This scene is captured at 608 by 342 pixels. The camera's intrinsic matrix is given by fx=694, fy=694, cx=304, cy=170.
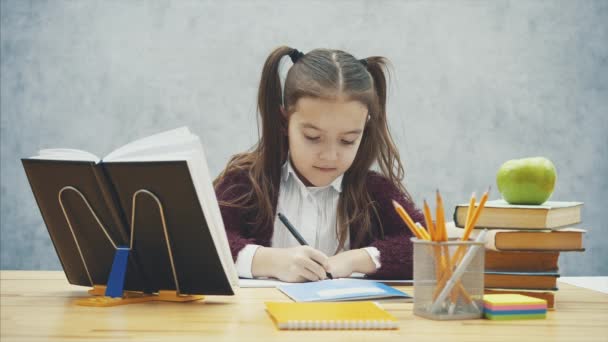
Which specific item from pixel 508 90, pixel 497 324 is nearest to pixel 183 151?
pixel 497 324

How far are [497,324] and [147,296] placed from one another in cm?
51

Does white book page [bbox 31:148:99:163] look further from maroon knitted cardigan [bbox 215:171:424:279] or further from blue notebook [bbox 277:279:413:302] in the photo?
maroon knitted cardigan [bbox 215:171:424:279]

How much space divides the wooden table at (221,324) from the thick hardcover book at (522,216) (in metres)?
0.13

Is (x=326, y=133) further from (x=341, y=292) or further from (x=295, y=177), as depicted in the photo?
(x=341, y=292)

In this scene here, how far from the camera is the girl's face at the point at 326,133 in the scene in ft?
5.29

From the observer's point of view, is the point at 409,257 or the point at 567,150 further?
the point at 567,150

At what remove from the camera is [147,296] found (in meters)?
1.05

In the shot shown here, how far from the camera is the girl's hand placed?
4.73 feet

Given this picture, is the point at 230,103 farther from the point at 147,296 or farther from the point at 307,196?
the point at 147,296

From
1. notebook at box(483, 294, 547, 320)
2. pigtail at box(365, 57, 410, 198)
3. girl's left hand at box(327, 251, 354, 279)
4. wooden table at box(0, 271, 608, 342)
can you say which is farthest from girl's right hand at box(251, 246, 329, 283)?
pigtail at box(365, 57, 410, 198)

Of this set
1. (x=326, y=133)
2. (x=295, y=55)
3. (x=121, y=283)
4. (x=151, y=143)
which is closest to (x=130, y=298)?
(x=121, y=283)

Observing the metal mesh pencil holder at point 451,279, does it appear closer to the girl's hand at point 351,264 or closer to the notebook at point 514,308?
the notebook at point 514,308

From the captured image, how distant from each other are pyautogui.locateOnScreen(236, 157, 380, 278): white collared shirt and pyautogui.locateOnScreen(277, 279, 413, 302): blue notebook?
687 millimetres

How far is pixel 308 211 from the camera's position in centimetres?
183
